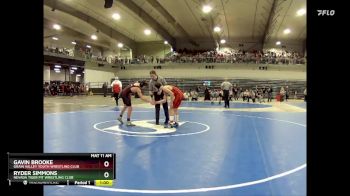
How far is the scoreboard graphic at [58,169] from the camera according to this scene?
1339 mm

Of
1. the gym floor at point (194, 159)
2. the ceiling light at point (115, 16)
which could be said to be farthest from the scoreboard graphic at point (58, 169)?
the ceiling light at point (115, 16)

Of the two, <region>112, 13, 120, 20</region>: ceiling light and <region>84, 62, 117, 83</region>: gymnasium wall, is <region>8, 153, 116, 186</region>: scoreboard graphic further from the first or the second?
<region>84, 62, 117, 83</region>: gymnasium wall

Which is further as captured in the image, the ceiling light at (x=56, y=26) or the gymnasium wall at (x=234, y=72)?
the gymnasium wall at (x=234, y=72)

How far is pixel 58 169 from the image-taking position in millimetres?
1363

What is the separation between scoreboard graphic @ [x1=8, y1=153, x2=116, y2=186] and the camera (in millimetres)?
1339

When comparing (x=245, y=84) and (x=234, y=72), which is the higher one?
(x=234, y=72)

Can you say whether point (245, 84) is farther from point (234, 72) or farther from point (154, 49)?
point (154, 49)

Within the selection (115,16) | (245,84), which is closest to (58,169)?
(115,16)

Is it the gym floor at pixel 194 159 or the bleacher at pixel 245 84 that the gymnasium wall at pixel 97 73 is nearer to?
the bleacher at pixel 245 84

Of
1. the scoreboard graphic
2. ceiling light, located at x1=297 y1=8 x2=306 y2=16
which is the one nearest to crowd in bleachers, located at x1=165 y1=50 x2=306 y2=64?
ceiling light, located at x1=297 y1=8 x2=306 y2=16

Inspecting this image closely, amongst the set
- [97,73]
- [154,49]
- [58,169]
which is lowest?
[58,169]
